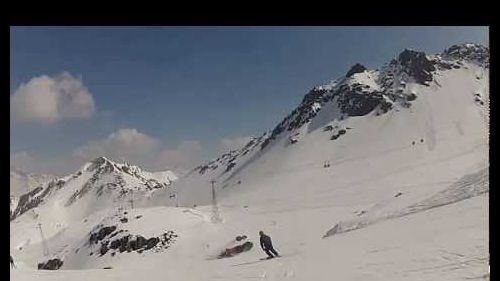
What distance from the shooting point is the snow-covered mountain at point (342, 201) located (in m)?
12.7

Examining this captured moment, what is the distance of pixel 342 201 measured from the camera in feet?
211

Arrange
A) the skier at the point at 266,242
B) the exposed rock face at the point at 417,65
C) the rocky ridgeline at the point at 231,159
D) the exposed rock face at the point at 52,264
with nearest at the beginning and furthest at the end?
the skier at the point at 266,242, the exposed rock face at the point at 52,264, the exposed rock face at the point at 417,65, the rocky ridgeline at the point at 231,159

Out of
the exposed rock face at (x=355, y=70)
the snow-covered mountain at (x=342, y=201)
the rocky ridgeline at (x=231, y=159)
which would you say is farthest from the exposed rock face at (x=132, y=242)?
the exposed rock face at (x=355, y=70)

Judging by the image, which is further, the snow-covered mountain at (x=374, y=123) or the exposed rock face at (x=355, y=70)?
the exposed rock face at (x=355, y=70)

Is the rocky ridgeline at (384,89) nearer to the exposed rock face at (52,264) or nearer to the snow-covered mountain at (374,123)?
the snow-covered mountain at (374,123)

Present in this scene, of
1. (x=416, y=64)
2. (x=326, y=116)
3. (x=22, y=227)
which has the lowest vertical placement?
(x=22, y=227)

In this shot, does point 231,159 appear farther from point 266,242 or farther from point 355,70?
point 266,242

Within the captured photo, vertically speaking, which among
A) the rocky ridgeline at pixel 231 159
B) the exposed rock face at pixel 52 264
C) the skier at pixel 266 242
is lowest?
the exposed rock face at pixel 52 264

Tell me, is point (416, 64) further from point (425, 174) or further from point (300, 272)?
point (300, 272)

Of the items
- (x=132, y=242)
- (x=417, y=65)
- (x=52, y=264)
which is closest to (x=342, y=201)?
(x=132, y=242)
